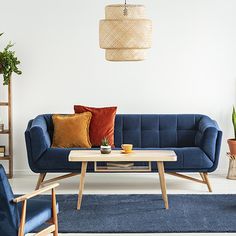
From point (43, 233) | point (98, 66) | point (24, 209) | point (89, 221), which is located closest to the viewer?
point (24, 209)

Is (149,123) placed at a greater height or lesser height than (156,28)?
lesser

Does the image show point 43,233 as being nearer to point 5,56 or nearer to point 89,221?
point 89,221

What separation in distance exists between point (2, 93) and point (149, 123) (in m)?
1.88

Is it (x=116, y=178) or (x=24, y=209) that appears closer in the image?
(x=24, y=209)

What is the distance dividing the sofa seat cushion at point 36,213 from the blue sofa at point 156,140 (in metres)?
2.27

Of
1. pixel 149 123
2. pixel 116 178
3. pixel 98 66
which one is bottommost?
pixel 116 178

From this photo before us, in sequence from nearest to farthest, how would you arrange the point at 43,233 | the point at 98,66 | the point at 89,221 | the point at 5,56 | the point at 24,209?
the point at 24,209
the point at 43,233
the point at 89,221
the point at 5,56
the point at 98,66

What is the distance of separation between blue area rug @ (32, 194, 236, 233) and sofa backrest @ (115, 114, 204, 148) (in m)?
1.16

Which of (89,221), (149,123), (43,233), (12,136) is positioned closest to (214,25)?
(149,123)

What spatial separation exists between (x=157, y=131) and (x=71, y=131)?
1.09 meters

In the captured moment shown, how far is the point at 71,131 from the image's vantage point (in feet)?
26.5

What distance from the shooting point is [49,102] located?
8789mm

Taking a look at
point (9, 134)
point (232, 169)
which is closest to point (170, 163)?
point (232, 169)

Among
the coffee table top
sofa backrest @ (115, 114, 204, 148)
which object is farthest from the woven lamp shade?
sofa backrest @ (115, 114, 204, 148)
